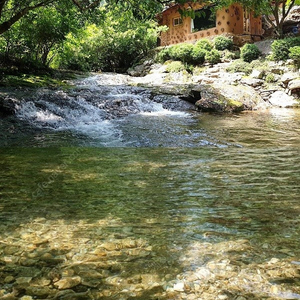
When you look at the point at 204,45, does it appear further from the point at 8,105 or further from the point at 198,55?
the point at 8,105

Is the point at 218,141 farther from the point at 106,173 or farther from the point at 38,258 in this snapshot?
the point at 38,258

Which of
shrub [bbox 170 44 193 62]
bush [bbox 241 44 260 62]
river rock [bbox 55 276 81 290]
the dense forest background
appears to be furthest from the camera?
shrub [bbox 170 44 193 62]

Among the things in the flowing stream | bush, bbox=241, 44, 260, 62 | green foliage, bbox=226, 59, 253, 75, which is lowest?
the flowing stream

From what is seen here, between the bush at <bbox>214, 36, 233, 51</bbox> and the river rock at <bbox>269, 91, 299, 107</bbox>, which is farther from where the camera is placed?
the bush at <bbox>214, 36, 233, 51</bbox>

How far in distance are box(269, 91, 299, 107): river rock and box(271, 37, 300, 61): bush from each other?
4.17 meters

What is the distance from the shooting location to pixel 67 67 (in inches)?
1096

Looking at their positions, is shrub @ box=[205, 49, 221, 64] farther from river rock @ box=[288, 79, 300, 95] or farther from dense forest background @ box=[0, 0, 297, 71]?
river rock @ box=[288, 79, 300, 95]

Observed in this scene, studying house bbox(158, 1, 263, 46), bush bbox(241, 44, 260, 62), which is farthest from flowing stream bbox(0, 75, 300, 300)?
house bbox(158, 1, 263, 46)

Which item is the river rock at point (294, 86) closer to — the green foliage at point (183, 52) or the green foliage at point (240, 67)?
the green foliage at point (240, 67)

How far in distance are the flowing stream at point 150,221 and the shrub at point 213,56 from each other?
17494mm

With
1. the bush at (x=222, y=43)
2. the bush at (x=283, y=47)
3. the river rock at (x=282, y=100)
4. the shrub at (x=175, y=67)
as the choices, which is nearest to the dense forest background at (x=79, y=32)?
the bush at (x=283, y=47)

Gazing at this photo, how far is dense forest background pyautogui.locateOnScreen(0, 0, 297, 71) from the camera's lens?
8.91 m

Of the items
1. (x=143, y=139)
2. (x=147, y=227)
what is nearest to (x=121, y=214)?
(x=147, y=227)

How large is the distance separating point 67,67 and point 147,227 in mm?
27375
